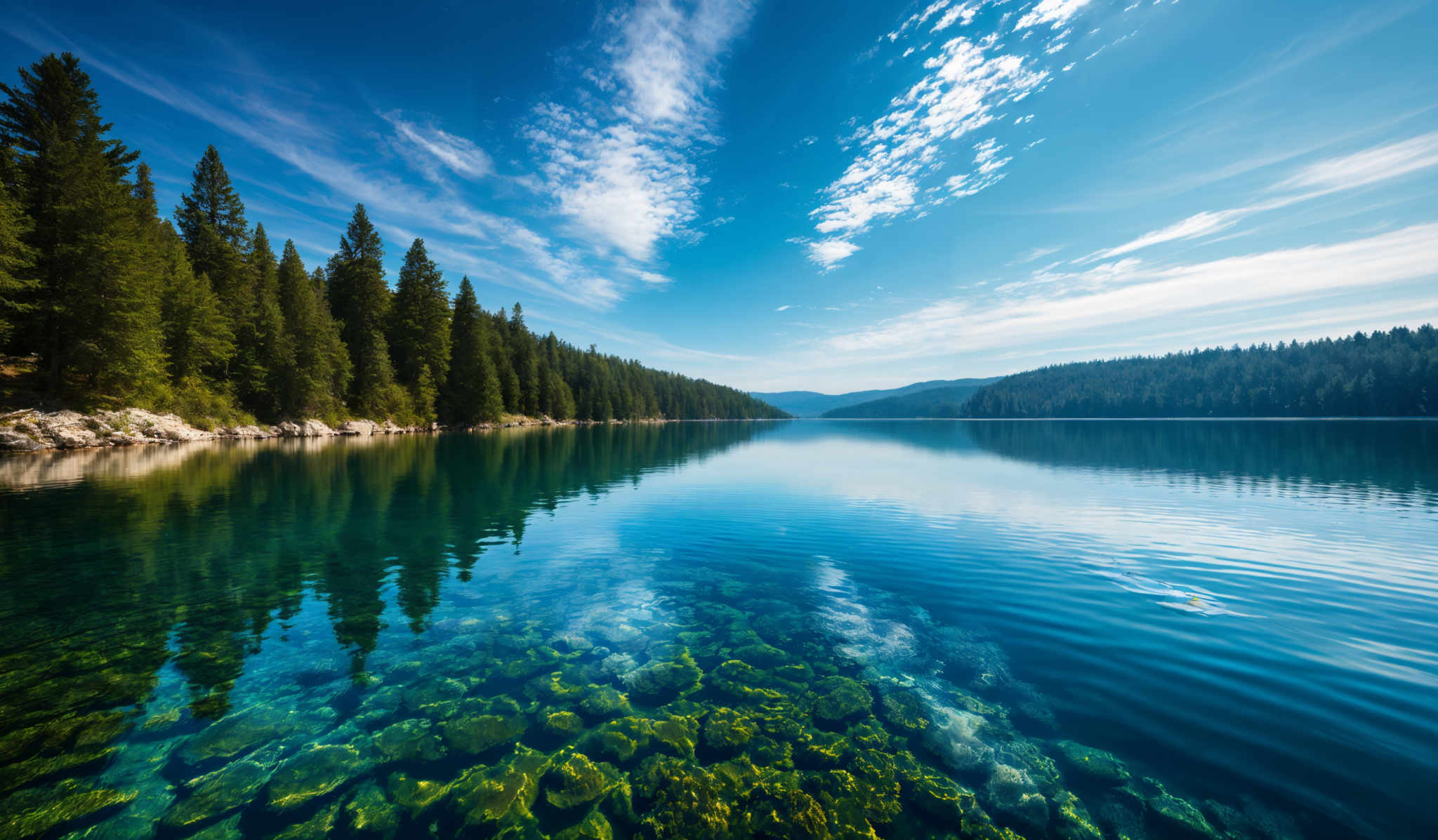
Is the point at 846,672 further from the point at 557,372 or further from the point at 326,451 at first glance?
the point at 557,372

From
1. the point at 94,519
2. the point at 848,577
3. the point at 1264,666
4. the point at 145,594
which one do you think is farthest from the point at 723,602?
the point at 94,519

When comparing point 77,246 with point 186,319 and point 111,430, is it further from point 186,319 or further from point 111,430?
point 111,430

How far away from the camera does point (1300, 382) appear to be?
5984 inches

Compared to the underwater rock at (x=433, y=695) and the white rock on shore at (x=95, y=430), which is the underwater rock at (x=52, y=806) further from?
the white rock on shore at (x=95, y=430)

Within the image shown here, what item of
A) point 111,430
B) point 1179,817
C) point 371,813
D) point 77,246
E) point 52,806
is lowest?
point 1179,817

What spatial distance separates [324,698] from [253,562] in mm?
9151

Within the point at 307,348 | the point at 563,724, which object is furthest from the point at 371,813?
the point at 307,348

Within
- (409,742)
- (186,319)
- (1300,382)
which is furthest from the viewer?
(1300,382)

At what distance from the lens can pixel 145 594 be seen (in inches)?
425

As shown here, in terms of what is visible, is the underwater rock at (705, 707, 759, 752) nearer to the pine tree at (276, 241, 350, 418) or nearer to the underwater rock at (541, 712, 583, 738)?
the underwater rock at (541, 712, 583, 738)

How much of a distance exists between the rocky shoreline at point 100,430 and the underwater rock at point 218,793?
49387 mm

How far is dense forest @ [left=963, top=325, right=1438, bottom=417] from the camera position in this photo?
134875 millimetres

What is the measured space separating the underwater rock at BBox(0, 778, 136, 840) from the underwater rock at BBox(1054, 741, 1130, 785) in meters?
10.4

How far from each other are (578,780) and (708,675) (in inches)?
114
